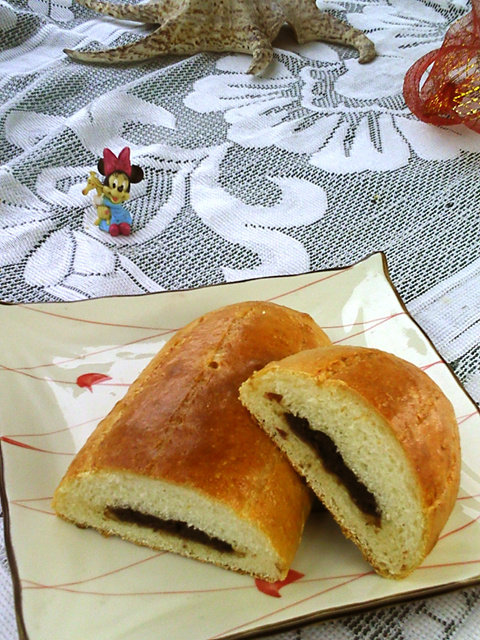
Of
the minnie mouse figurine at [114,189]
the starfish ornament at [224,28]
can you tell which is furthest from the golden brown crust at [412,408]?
the starfish ornament at [224,28]

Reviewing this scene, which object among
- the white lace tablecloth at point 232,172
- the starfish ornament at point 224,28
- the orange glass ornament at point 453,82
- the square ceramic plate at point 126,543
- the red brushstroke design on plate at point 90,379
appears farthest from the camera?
the starfish ornament at point 224,28

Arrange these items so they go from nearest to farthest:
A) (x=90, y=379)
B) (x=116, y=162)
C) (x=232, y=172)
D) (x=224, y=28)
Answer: (x=90, y=379), (x=116, y=162), (x=232, y=172), (x=224, y=28)

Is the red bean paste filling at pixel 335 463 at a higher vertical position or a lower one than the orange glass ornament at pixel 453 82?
lower

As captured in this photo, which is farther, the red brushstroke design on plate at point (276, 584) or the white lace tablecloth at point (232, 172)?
the white lace tablecloth at point (232, 172)

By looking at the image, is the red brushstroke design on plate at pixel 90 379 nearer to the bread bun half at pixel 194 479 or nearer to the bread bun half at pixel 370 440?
the bread bun half at pixel 194 479

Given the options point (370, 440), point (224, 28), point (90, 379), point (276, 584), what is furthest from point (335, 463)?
point (224, 28)

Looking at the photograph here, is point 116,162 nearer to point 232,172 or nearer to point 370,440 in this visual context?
point 232,172

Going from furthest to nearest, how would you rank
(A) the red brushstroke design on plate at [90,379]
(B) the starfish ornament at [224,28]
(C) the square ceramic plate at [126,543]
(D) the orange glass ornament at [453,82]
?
(B) the starfish ornament at [224,28] < (D) the orange glass ornament at [453,82] < (A) the red brushstroke design on plate at [90,379] < (C) the square ceramic plate at [126,543]
